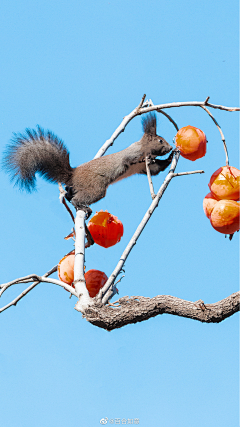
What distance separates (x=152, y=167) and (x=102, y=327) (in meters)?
1.91

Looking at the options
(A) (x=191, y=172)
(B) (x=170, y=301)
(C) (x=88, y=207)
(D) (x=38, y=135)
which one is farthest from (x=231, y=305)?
(D) (x=38, y=135)

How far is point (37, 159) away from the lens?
133 inches

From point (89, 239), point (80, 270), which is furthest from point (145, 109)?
point (80, 270)

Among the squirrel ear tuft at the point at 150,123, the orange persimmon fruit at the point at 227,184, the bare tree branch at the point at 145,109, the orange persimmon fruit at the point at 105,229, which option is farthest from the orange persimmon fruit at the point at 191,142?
the squirrel ear tuft at the point at 150,123

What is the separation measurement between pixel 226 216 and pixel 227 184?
7.9 inches

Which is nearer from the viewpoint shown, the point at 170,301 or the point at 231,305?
the point at 231,305

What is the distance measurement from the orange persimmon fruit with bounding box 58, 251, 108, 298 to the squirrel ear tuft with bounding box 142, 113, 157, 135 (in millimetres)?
1598

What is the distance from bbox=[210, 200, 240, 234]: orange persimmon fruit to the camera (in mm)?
2262

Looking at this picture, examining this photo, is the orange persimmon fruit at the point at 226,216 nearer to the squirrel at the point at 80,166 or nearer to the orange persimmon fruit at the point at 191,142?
the orange persimmon fruit at the point at 191,142

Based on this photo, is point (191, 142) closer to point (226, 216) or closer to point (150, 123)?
point (226, 216)

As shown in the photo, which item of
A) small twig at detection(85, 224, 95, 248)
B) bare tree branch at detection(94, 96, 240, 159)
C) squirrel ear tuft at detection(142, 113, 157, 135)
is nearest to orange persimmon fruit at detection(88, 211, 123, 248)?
small twig at detection(85, 224, 95, 248)

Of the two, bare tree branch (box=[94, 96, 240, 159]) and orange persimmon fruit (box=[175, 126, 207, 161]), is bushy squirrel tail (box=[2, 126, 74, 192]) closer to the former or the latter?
bare tree branch (box=[94, 96, 240, 159])

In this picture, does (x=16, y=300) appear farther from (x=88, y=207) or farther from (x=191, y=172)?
(x=191, y=172)

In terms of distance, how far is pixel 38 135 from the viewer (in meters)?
3.46
